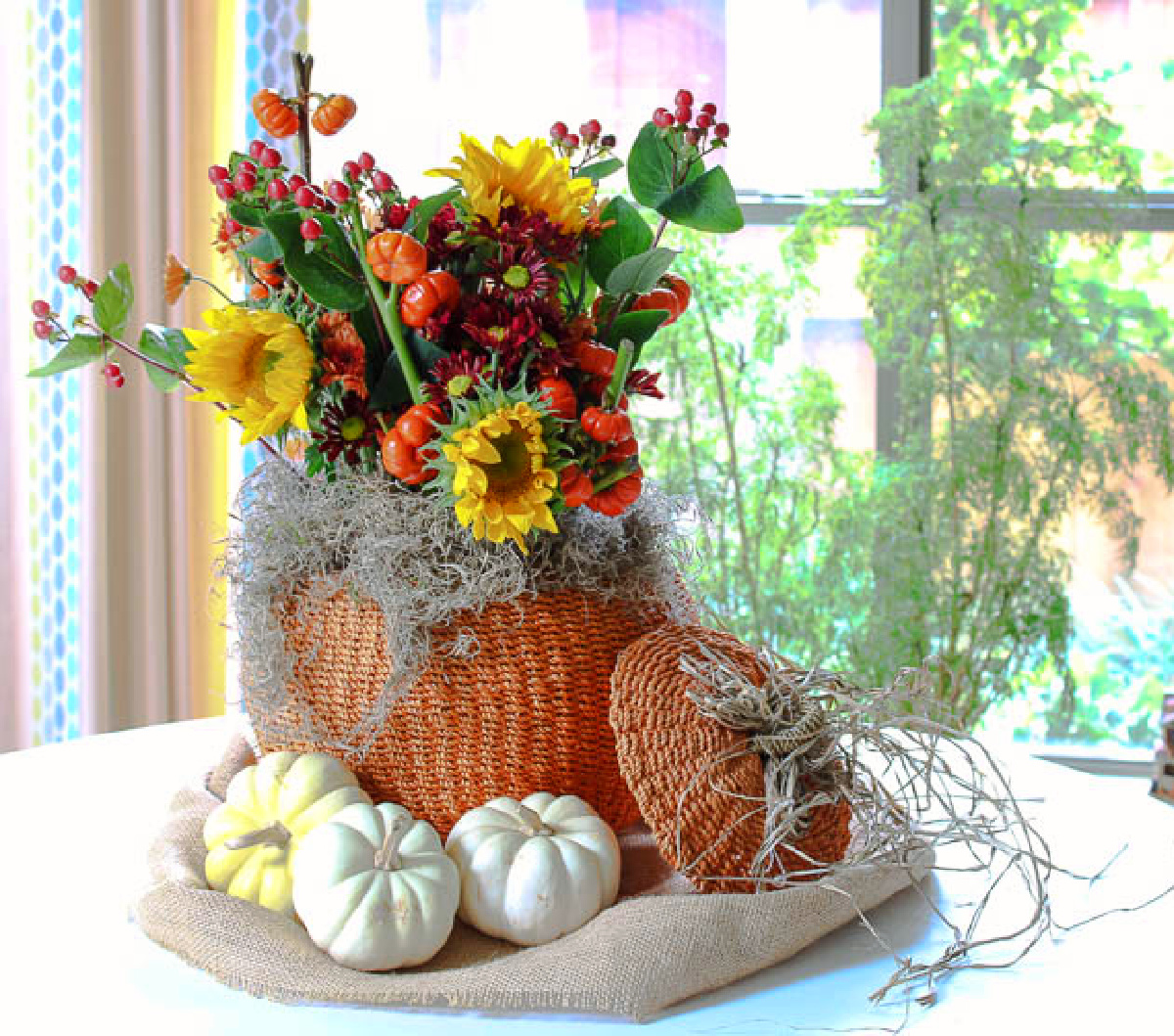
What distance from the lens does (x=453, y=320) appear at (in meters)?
0.81

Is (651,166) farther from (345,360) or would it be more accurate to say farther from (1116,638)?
(1116,638)

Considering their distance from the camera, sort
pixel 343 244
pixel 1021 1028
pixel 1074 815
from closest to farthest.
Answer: pixel 1021 1028 < pixel 343 244 < pixel 1074 815

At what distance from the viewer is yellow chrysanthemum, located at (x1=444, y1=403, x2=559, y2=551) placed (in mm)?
750

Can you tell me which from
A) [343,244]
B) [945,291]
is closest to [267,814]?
[343,244]

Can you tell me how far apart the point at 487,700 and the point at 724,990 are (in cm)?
25

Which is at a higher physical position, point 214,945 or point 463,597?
point 463,597

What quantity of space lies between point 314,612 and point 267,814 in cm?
14

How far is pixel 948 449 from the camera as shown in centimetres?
241

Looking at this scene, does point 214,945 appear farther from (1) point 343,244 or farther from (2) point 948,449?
(2) point 948,449

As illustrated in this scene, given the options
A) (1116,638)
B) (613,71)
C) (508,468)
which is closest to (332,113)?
(508,468)

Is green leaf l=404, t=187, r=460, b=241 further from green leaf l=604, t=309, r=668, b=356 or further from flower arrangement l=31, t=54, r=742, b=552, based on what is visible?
green leaf l=604, t=309, r=668, b=356

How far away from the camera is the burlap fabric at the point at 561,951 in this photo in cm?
65

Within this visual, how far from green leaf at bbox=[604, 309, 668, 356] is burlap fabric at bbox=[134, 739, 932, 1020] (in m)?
0.37

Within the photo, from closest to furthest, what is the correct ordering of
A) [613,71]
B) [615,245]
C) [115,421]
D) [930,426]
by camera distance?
[615,245] < [115,421] < [930,426] < [613,71]
